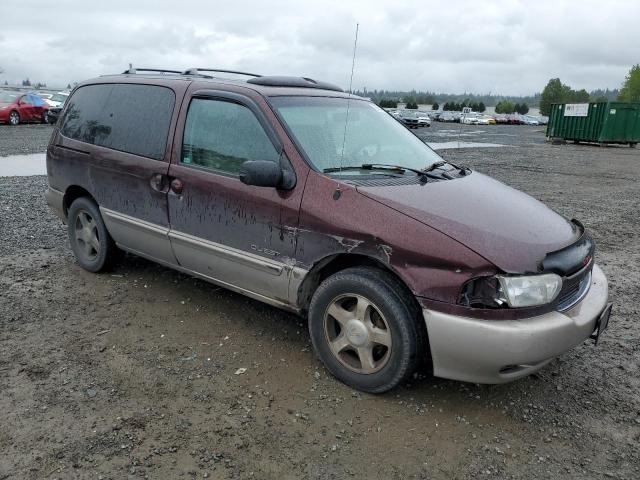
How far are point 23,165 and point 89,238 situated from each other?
8.67m

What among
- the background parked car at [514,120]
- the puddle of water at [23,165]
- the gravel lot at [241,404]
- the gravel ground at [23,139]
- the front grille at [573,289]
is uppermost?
the background parked car at [514,120]

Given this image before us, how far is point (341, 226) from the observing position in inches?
128

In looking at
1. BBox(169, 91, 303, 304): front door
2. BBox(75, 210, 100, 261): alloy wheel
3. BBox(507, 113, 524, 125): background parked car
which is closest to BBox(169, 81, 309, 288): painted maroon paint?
BBox(169, 91, 303, 304): front door

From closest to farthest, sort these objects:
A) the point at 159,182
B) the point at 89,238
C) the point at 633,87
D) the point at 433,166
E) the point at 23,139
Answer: the point at 433,166 < the point at 159,182 < the point at 89,238 < the point at 23,139 < the point at 633,87

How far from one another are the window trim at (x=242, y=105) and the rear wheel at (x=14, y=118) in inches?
918

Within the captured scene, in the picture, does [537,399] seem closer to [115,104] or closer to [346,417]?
[346,417]

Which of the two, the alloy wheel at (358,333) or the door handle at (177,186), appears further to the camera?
the door handle at (177,186)

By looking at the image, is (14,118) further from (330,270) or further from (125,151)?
(330,270)

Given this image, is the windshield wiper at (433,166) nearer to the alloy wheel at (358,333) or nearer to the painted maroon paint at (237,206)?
the painted maroon paint at (237,206)

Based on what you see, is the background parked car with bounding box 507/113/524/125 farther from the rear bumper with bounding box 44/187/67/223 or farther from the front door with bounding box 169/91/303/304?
the front door with bounding box 169/91/303/304

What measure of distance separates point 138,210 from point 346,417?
240 centimetres

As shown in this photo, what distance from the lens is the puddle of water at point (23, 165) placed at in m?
11.2

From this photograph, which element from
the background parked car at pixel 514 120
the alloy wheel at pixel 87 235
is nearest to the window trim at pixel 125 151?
the alloy wheel at pixel 87 235

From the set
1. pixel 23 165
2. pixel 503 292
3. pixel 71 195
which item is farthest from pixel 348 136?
pixel 23 165
